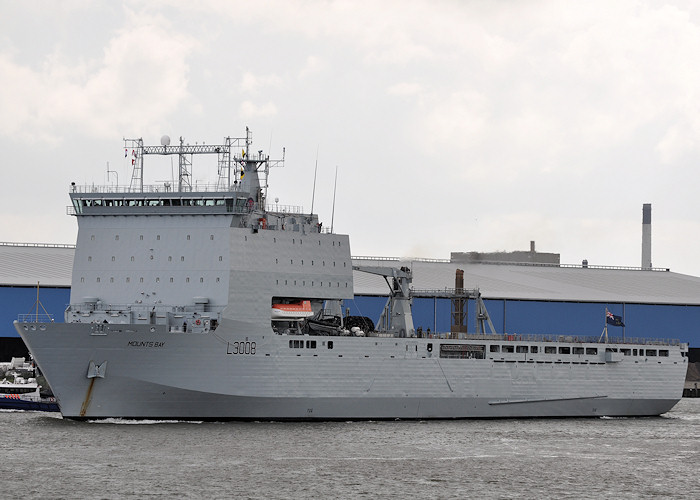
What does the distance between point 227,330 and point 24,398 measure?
1659 centimetres

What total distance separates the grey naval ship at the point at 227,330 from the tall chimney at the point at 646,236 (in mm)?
51421

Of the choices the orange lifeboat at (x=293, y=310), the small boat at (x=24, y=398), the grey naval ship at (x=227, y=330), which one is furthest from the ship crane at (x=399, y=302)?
the small boat at (x=24, y=398)

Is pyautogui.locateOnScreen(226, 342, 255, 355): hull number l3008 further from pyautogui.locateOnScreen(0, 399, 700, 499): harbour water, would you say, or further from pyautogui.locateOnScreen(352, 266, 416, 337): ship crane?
pyautogui.locateOnScreen(352, 266, 416, 337): ship crane

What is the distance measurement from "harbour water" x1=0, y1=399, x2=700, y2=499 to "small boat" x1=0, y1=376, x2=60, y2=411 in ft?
22.4

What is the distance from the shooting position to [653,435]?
52.7 m

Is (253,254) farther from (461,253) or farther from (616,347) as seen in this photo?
(461,253)

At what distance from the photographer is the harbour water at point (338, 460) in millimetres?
36312

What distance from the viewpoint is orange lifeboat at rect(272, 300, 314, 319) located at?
5178 centimetres

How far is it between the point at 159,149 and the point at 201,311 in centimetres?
779

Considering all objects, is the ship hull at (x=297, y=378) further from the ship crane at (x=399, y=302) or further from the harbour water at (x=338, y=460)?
the ship crane at (x=399, y=302)

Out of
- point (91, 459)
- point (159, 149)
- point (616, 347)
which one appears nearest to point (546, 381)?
point (616, 347)

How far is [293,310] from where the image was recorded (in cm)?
5231

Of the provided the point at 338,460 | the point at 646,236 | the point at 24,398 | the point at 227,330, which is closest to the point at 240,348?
the point at 227,330

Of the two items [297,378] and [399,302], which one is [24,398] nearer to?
[297,378]
